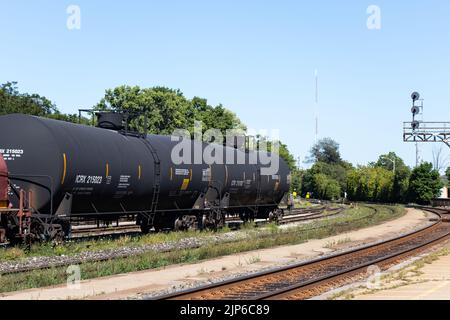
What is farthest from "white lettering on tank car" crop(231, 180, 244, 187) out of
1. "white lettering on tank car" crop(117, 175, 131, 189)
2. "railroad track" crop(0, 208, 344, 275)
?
"white lettering on tank car" crop(117, 175, 131, 189)

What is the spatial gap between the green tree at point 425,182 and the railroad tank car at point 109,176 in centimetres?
5707

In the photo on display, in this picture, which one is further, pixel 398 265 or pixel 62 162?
pixel 62 162

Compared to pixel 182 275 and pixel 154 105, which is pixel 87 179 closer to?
pixel 182 275

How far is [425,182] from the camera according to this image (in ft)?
272

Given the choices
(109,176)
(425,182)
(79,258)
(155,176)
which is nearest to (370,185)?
(425,182)

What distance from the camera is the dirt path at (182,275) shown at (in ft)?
41.2

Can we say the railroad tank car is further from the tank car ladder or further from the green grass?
the green grass

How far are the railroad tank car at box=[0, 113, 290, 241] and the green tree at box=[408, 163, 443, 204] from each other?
5707 cm

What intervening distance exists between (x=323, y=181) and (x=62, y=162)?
374ft

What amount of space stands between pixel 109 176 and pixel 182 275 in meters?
6.92

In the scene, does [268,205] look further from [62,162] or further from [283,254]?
[62,162]

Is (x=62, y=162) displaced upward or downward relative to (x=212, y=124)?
downward
